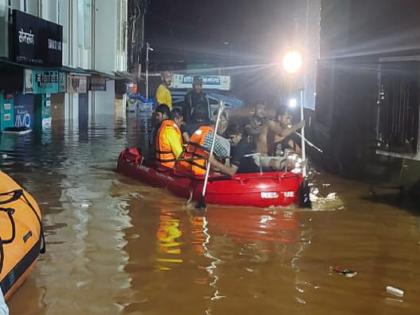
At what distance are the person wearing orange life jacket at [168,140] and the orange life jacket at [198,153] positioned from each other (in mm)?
422

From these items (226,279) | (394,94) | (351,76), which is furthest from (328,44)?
(226,279)

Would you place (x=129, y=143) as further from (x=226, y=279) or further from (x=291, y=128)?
(x=226, y=279)

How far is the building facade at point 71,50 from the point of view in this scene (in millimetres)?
17719

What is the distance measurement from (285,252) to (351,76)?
8699 mm

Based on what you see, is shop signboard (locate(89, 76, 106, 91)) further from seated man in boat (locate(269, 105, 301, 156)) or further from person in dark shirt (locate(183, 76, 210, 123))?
seated man in boat (locate(269, 105, 301, 156))

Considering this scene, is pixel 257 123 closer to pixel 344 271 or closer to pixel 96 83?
pixel 344 271

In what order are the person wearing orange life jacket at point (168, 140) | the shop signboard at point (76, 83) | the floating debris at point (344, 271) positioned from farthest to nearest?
1. the shop signboard at point (76, 83)
2. the person wearing orange life jacket at point (168, 140)
3. the floating debris at point (344, 271)

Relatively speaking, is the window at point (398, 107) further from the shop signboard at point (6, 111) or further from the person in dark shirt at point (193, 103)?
the shop signboard at point (6, 111)

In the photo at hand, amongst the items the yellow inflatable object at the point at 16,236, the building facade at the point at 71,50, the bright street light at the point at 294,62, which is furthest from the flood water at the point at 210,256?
the bright street light at the point at 294,62

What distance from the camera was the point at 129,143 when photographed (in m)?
18.8

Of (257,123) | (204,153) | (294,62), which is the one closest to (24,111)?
(294,62)

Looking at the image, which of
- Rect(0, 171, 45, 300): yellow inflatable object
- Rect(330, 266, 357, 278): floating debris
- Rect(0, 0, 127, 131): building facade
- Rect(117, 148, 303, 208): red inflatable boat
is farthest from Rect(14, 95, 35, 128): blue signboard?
Rect(330, 266, 357, 278): floating debris

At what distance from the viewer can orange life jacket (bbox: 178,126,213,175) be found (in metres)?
9.58

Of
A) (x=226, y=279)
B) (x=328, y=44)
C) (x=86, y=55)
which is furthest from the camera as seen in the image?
(x=86, y=55)
